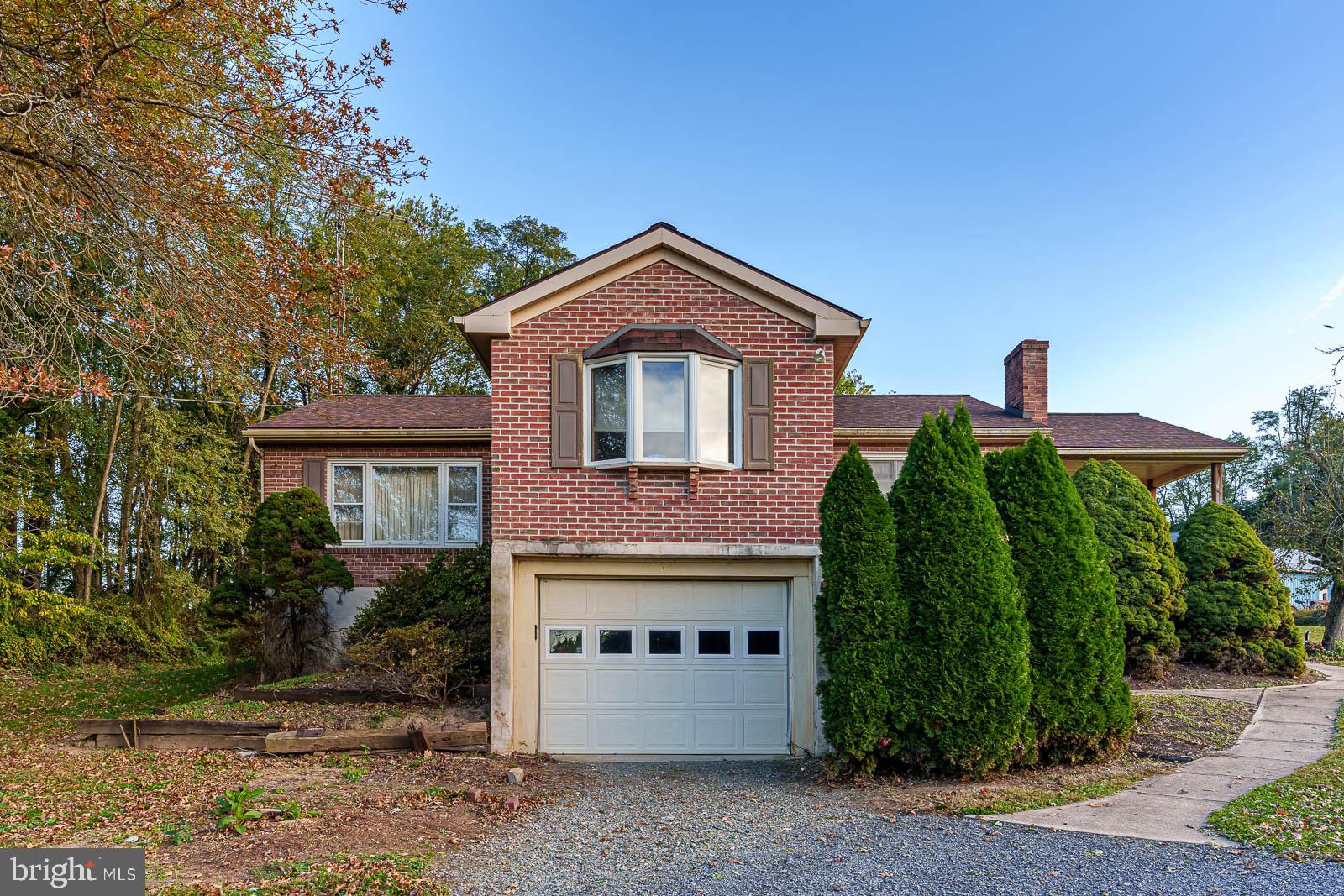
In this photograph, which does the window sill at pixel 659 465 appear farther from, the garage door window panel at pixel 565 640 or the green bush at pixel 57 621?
the green bush at pixel 57 621

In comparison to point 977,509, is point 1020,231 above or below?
above

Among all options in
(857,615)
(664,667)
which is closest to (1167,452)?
(857,615)

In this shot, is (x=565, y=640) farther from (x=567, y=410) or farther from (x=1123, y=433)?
(x=1123, y=433)

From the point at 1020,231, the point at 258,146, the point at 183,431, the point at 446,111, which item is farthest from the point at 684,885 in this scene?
the point at 183,431

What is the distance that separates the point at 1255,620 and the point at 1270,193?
6426 mm

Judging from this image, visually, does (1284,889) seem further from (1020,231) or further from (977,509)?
(1020,231)

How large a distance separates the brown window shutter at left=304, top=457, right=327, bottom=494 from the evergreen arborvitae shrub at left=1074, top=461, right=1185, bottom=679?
40.7ft

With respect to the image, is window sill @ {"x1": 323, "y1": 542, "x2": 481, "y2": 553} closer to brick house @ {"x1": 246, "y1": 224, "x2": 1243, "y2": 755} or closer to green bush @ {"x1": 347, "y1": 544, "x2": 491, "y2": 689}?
green bush @ {"x1": 347, "y1": 544, "x2": 491, "y2": 689}

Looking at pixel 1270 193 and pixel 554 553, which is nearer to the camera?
pixel 554 553

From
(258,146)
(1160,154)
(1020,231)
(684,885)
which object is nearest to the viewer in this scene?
(684,885)

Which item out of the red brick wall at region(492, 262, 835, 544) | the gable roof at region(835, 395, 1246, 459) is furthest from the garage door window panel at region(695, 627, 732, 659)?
the gable roof at region(835, 395, 1246, 459)

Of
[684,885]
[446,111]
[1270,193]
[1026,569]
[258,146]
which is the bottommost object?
[684,885]

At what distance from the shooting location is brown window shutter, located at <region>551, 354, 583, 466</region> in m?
9.32

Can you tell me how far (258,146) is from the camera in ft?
25.8
